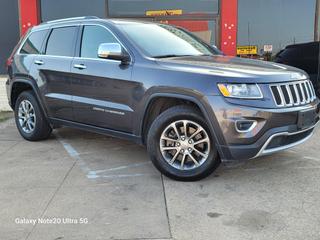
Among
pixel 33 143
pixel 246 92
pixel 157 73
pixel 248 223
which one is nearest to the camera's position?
pixel 248 223

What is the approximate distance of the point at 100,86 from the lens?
5352 mm

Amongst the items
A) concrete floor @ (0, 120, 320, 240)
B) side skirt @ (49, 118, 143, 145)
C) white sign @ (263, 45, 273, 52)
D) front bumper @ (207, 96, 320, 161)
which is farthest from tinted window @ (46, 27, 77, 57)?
white sign @ (263, 45, 273, 52)

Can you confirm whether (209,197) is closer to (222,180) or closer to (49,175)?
(222,180)

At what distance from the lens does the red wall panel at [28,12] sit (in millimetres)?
11797

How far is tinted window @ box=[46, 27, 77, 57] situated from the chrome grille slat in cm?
287

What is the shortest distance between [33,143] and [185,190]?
10.4 ft

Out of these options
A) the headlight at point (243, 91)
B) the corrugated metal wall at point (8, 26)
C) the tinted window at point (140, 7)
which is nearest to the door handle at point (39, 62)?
the headlight at point (243, 91)

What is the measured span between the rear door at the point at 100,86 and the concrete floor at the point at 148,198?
23.7 inches

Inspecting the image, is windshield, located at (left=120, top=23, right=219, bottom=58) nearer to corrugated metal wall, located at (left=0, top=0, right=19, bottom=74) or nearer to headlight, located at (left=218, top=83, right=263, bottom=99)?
headlight, located at (left=218, top=83, right=263, bottom=99)

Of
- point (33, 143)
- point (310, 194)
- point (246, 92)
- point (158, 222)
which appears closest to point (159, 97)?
point (246, 92)

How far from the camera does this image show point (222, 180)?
478cm

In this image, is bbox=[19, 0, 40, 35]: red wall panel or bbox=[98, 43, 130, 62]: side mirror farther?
bbox=[19, 0, 40, 35]: red wall panel

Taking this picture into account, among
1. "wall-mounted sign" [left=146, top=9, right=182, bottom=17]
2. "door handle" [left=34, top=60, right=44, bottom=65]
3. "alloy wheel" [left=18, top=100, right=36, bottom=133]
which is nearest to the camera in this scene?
"door handle" [left=34, top=60, right=44, bottom=65]

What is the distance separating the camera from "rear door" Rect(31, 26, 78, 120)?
5.90 m
